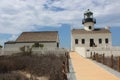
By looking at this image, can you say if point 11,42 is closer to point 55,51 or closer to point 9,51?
point 9,51

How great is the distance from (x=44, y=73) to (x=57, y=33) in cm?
3983

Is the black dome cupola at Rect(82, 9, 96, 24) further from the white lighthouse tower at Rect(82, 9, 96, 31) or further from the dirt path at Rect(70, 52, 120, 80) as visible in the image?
the dirt path at Rect(70, 52, 120, 80)

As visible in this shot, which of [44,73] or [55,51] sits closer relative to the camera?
[44,73]

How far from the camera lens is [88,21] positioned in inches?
2315

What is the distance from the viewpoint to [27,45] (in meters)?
53.9

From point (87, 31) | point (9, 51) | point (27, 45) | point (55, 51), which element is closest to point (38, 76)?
point (55, 51)

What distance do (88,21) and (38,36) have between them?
11.7 m

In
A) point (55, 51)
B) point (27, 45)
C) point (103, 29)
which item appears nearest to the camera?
point (55, 51)

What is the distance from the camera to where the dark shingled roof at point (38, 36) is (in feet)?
181

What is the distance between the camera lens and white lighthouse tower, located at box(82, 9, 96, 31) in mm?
58312

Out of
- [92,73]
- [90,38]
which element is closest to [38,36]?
[90,38]

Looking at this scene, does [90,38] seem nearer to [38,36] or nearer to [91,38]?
[91,38]

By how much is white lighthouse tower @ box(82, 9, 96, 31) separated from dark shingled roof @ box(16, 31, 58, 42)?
22.5 feet

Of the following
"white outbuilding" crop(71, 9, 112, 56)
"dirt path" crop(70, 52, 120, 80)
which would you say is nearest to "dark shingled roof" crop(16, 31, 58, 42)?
"white outbuilding" crop(71, 9, 112, 56)
